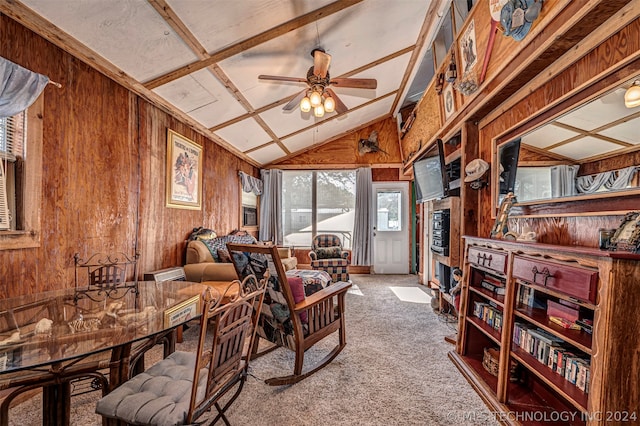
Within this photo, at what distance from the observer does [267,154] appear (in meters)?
5.88

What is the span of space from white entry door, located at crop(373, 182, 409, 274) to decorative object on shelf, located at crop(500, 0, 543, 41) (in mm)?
4636

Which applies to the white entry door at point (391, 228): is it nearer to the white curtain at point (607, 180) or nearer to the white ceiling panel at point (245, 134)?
the white ceiling panel at point (245, 134)

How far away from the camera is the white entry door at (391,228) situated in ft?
20.6

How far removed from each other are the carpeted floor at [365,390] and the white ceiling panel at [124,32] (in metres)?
2.43

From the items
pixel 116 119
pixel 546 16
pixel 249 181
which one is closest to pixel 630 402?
pixel 546 16

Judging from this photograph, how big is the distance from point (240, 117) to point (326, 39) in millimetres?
1612

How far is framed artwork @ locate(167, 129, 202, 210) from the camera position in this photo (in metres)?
3.48

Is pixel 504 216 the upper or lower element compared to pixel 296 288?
upper

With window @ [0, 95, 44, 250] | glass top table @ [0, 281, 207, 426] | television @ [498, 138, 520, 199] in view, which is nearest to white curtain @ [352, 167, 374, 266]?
television @ [498, 138, 520, 199]

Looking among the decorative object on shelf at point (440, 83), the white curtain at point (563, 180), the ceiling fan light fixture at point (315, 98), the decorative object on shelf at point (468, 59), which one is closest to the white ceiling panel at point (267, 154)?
the ceiling fan light fixture at point (315, 98)

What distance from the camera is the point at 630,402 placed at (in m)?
1.08

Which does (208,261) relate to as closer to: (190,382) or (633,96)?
(190,382)

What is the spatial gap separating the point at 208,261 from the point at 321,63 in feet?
8.58

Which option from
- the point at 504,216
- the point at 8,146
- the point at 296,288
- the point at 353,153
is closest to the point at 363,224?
the point at 353,153
